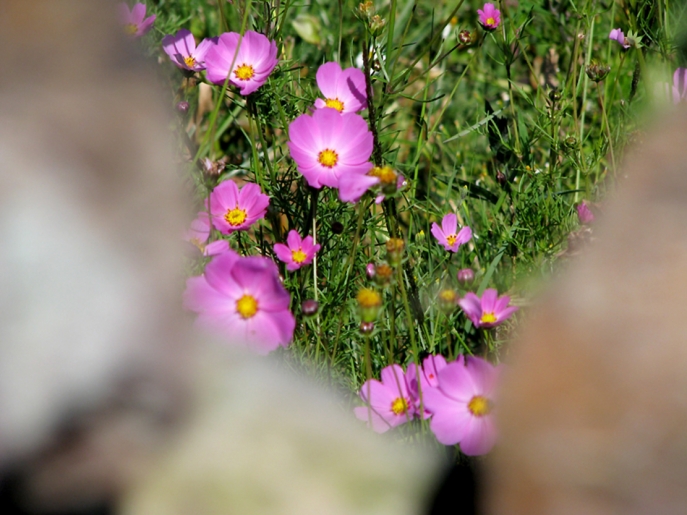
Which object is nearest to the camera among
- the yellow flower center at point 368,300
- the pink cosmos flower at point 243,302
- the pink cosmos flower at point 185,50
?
the yellow flower center at point 368,300

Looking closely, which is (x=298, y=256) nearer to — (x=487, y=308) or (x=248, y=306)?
(x=248, y=306)

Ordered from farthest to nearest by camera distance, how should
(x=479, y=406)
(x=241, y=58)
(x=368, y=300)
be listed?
(x=241, y=58), (x=479, y=406), (x=368, y=300)

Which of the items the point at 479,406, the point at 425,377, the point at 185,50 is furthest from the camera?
the point at 185,50

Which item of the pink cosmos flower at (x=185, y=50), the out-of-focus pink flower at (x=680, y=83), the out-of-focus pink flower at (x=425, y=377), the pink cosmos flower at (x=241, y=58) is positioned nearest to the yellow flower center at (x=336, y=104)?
the pink cosmos flower at (x=241, y=58)

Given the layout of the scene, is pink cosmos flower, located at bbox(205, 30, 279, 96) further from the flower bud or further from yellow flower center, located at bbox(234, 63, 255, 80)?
the flower bud

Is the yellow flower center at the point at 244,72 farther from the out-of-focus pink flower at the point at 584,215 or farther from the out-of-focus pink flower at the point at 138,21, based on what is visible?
the out-of-focus pink flower at the point at 584,215

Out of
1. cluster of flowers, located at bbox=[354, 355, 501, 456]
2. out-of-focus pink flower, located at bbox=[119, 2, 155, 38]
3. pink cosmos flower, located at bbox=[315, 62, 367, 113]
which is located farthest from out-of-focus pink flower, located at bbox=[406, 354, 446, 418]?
out-of-focus pink flower, located at bbox=[119, 2, 155, 38]

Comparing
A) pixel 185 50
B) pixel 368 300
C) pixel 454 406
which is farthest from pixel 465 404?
pixel 185 50
